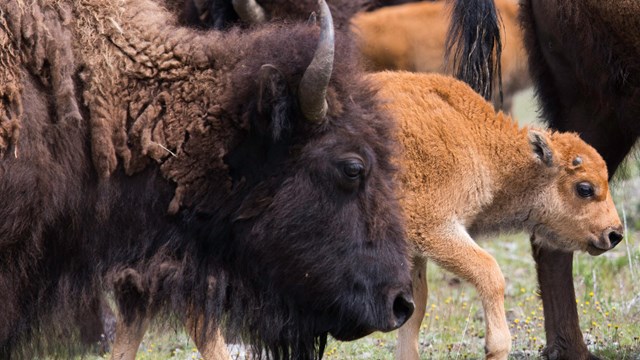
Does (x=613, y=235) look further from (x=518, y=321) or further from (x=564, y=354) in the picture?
(x=518, y=321)

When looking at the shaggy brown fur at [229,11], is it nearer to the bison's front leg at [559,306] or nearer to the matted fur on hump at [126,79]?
the bison's front leg at [559,306]

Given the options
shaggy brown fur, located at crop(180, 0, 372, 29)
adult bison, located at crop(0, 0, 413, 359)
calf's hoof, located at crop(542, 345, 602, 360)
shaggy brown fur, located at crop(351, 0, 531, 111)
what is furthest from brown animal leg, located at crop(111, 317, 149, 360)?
shaggy brown fur, located at crop(351, 0, 531, 111)

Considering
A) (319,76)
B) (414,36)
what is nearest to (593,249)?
(319,76)

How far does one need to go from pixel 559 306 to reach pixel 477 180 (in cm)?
106

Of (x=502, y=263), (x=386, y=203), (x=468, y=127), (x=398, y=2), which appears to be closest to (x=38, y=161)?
(x=386, y=203)

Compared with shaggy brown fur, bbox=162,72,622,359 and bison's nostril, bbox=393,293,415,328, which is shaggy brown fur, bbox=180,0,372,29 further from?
bison's nostril, bbox=393,293,415,328

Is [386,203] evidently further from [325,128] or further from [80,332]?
[80,332]

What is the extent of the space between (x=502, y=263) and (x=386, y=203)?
5780mm

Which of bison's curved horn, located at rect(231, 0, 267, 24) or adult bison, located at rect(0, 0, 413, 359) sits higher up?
adult bison, located at rect(0, 0, 413, 359)

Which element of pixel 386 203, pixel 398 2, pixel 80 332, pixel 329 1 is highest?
pixel 386 203

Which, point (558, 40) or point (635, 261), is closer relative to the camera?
point (558, 40)

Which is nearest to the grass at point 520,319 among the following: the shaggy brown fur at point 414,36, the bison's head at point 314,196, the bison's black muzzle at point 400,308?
the bison's head at point 314,196

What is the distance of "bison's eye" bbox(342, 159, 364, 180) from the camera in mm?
4375

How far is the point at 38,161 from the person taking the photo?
13.9ft
